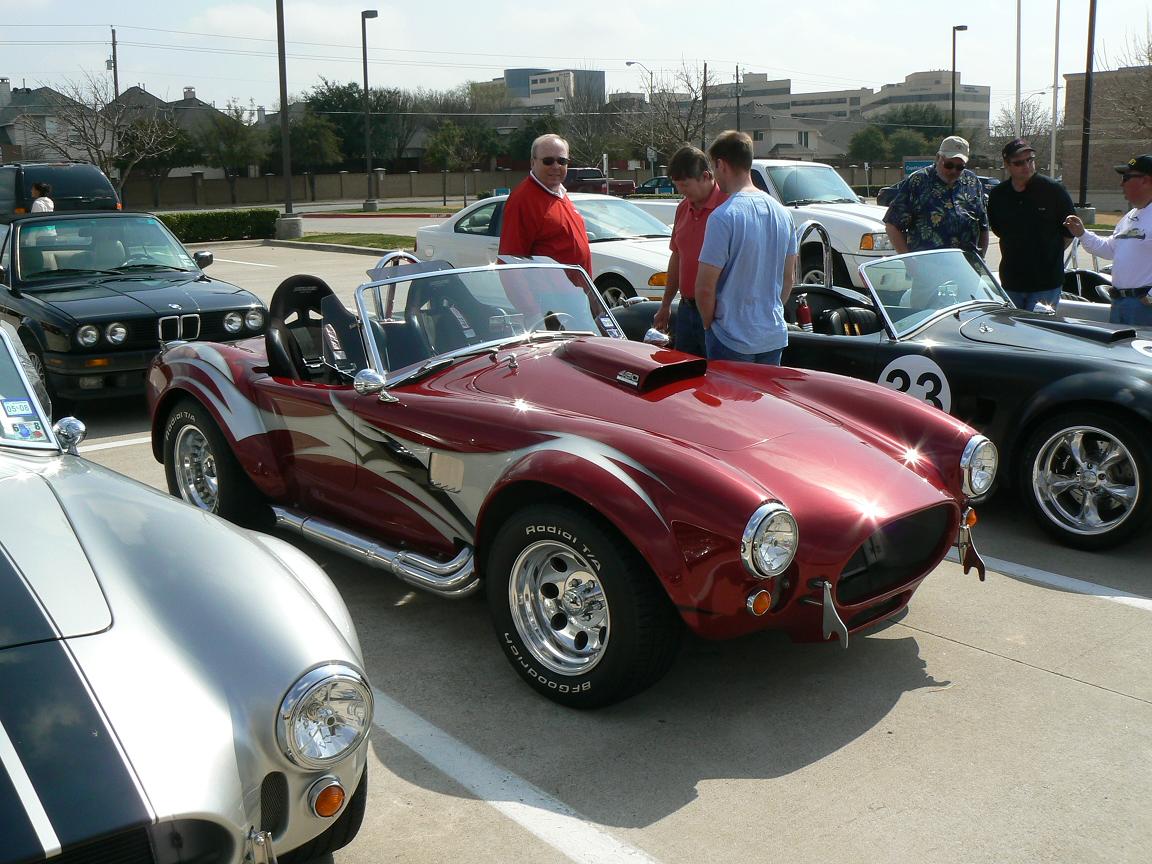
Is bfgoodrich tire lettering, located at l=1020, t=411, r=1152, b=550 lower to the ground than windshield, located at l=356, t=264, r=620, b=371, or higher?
lower

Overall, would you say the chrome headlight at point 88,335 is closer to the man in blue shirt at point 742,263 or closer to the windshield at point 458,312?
the windshield at point 458,312

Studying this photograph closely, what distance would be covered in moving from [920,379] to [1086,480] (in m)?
1.02

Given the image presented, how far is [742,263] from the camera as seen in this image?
5559mm

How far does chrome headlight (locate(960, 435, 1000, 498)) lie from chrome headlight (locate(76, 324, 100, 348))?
20.4 ft

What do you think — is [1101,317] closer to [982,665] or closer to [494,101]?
[982,665]

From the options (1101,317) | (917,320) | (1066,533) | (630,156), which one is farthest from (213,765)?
(630,156)

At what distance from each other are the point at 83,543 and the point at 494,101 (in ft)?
309

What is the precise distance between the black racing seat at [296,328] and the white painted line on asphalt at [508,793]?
188 centimetres

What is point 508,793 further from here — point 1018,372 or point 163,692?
point 1018,372

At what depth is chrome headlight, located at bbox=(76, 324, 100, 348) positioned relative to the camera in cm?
788

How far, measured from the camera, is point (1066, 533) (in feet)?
17.8

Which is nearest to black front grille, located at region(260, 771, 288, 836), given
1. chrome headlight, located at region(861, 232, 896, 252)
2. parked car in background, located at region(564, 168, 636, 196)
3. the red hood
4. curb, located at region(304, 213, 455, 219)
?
the red hood

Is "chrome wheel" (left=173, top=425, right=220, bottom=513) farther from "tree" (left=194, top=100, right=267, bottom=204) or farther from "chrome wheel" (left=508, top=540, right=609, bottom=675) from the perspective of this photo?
"tree" (left=194, top=100, right=267, bottom=204)

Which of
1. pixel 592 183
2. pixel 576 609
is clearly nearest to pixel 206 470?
pixel 576 609
